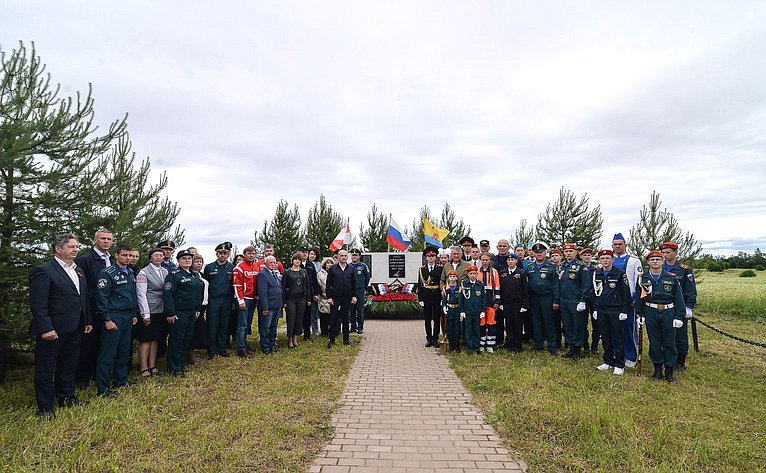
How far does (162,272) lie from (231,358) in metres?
2.18

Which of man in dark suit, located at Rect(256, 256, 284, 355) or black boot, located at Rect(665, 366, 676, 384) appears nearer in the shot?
black boot, located at Rect(665, 366, 676, 384)

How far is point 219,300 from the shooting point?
7.36 meters

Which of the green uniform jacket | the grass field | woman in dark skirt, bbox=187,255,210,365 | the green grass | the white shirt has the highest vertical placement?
the white shirt

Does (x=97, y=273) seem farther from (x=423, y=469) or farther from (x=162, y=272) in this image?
(x=423, y=469)

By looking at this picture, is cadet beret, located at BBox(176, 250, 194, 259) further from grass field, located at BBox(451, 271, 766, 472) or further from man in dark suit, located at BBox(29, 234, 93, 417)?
grass field, located at BBox(451, 271, 766, 472)

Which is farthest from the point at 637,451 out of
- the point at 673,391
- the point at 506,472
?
the point at 673,391

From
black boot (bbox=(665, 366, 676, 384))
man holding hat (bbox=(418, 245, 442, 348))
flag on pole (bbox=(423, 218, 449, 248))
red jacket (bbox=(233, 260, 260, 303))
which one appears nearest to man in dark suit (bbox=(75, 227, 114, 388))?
red jacket (bbox=(233, 260, 260, 303))

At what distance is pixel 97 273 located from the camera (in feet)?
17.9

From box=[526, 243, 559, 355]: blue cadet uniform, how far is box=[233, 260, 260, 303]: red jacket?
5190 mm

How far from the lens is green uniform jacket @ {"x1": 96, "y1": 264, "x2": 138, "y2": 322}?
5113 millimetres

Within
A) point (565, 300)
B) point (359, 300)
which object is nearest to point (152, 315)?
point (359, 300)

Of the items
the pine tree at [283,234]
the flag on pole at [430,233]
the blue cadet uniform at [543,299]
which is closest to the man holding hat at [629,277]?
the blue cadet uniform at [543,299]

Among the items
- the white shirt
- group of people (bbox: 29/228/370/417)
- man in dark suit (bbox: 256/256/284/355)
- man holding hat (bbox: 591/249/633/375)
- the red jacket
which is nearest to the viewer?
group of people (bbox: 29/228/370/417)

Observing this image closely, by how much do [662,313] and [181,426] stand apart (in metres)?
6.25
